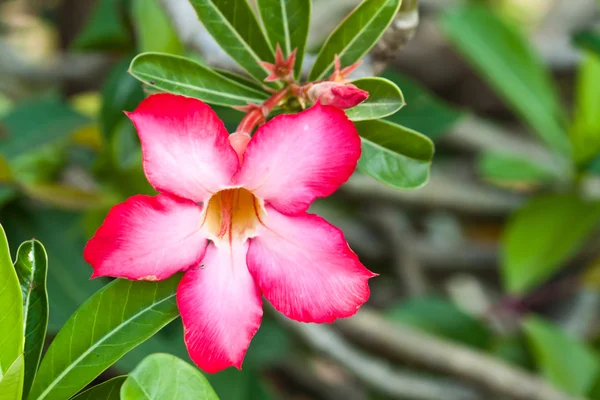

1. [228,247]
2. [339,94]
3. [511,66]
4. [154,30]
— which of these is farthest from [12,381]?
[511,66]

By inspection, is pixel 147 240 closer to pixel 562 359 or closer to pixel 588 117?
pixel 562 359

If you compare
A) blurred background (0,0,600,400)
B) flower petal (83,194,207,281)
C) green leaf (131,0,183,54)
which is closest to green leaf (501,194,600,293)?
blurred background (0,0,600,400)

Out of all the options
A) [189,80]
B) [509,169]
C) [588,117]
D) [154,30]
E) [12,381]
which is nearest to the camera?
[12,381]

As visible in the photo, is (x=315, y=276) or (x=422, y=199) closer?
(x=315, y=276)

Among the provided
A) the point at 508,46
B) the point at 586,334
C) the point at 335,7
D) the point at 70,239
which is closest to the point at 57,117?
the point at 70,239

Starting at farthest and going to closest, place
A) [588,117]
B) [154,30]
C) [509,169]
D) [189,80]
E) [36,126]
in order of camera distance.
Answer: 1. [588,117]
2. [509,169]
3. [36,126]
4. [154,30]
5. [189,80]

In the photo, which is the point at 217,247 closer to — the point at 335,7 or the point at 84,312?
the point at 84,312
